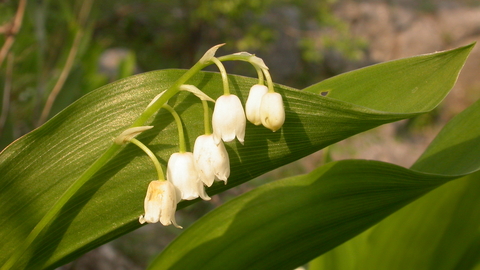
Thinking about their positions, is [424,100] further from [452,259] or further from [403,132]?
[403,132]

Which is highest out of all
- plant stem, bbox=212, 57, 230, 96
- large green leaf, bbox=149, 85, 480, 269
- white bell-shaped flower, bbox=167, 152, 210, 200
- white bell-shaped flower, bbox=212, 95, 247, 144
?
plant stem, bbox=212, 57, 230, 96

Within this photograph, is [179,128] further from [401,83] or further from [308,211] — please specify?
[401,83]

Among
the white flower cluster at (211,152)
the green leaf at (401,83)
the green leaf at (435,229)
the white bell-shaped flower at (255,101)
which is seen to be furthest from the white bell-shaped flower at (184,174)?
the green leaf at (435,229)

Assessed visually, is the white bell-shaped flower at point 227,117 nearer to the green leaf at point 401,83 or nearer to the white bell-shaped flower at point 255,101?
the white bell-shaped flower at point 255,101

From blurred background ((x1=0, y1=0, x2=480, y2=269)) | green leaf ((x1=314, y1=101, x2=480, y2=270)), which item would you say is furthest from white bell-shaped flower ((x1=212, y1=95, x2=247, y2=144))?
blurred background ((x1=0, y1=0, x2=480, y2=269))

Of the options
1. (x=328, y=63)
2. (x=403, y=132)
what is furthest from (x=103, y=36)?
(x=403, y=132)

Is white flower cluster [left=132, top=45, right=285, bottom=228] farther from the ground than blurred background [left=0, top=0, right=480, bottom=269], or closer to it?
closer to it

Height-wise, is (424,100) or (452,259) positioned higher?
(424,100)

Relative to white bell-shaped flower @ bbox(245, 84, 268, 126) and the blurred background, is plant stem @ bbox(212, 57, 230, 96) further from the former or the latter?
the blurred background
